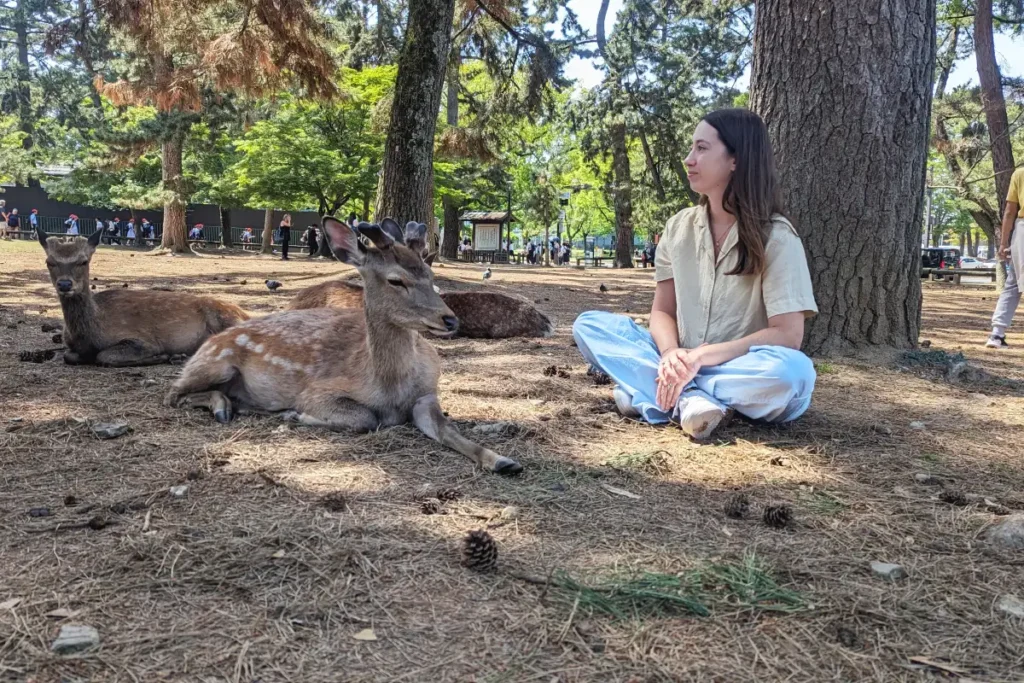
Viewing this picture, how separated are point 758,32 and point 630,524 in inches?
175

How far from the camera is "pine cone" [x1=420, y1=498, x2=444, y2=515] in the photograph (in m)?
2.95

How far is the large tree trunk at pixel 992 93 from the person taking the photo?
1658 centimetres

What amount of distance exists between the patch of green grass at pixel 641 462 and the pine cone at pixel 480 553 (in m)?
1.14

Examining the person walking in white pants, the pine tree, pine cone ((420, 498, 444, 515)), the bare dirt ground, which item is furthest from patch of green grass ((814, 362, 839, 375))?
→ the pine tree

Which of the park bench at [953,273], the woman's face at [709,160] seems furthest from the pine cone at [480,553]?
the park bench at [953,273]

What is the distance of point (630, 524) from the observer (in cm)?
289

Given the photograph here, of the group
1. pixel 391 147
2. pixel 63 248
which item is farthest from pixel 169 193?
pixel 63 248

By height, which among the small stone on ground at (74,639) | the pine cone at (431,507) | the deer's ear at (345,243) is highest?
the deer's ear at (345,243)

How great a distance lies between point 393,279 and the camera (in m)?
4.25

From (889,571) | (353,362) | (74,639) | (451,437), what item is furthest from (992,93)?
(74,639)

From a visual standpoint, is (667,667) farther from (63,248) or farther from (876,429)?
(63,248)

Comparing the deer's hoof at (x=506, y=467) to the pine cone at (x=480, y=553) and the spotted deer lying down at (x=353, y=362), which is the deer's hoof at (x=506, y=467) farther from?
the pine cone at (x=480, y=553)

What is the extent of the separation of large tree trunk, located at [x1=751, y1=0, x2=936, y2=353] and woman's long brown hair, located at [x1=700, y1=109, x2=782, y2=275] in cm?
211

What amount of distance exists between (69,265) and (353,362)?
309 cm
